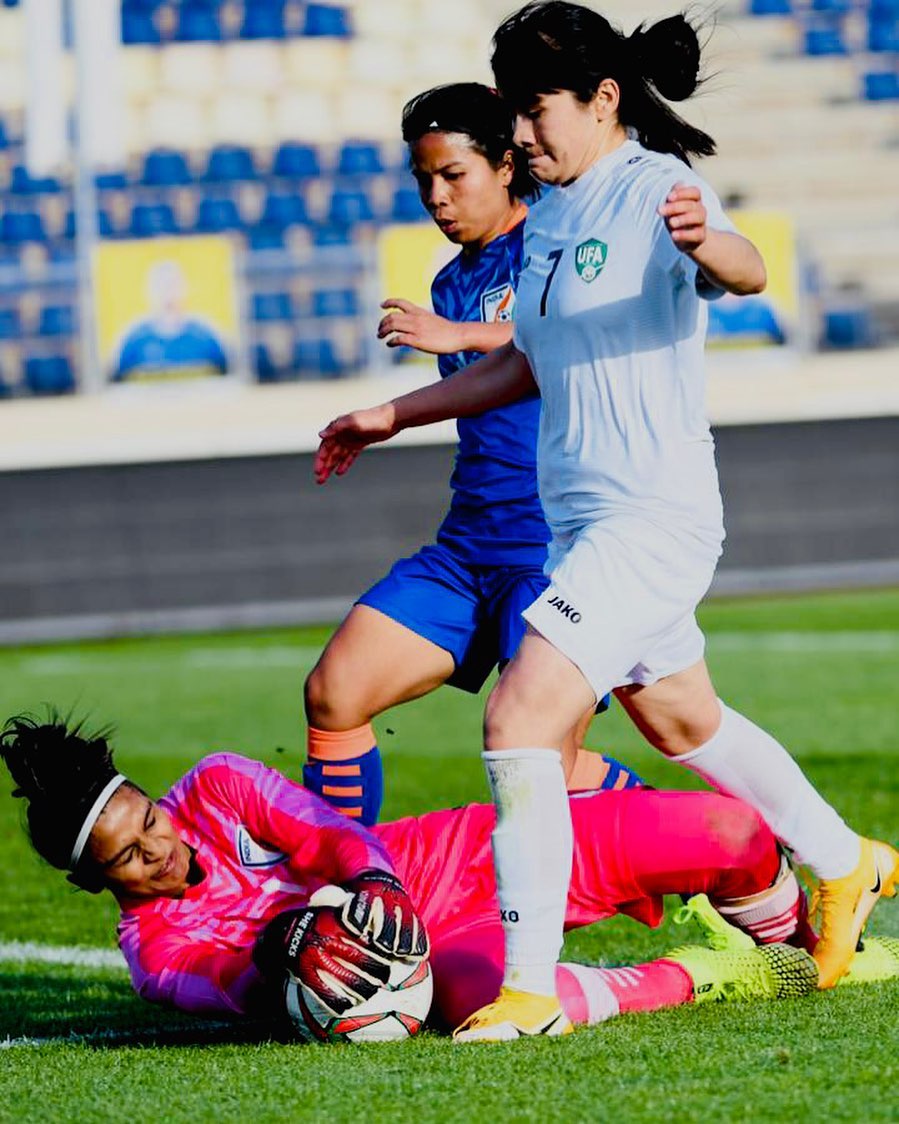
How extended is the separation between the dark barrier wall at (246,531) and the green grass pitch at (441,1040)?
12.6 ft

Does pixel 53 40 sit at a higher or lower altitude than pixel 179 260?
higher

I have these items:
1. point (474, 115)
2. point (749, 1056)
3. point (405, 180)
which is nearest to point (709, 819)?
point (749, 1056)

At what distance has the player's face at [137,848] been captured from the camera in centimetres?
382

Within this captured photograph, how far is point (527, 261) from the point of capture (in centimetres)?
398

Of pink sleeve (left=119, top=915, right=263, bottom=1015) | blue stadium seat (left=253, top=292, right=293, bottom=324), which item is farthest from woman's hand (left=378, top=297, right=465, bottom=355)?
blue stadium seat (left=253, top=292, right=293, bottom=324)

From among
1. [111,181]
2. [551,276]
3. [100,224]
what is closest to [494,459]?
[551,276]

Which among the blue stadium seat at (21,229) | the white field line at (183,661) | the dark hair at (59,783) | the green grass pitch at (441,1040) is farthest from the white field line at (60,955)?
the blue stadium seat at (21,229)

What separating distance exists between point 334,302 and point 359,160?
489cm

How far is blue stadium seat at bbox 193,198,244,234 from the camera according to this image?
782 inches

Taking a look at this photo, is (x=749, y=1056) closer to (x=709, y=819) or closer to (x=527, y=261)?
(x=709, y=819)

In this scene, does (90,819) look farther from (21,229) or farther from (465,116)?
(21,229)

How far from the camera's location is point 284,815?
4.02 m

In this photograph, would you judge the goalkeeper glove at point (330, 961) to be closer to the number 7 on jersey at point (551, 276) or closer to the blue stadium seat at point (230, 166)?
the number 7 on jersey at point (551, 276)

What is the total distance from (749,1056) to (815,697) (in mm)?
7124
